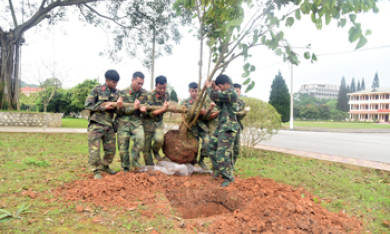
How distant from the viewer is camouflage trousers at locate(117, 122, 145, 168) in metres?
4.89

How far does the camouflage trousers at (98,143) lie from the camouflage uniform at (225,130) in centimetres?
203

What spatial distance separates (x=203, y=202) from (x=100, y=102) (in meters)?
2.57

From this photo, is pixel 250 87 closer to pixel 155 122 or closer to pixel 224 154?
pixel 224 154

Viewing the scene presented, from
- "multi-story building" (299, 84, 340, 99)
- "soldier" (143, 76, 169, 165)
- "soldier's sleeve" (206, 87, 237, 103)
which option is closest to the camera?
"soldier's sleeve" (206, 87, 237, 103)

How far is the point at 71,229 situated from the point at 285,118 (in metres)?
27.7

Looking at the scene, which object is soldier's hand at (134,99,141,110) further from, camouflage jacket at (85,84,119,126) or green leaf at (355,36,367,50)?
green leaf at (355,36,367,50)

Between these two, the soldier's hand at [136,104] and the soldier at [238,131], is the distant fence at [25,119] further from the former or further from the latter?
the soldier at [238,131]

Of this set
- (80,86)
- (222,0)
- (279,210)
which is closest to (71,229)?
(279,210)

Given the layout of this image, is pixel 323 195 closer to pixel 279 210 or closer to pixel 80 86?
pixel 279 210

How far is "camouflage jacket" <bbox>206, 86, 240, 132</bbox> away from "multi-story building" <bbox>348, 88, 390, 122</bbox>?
58178mm

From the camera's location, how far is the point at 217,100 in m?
4.62

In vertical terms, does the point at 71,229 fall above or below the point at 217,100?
below

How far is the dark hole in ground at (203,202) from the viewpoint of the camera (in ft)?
12.2

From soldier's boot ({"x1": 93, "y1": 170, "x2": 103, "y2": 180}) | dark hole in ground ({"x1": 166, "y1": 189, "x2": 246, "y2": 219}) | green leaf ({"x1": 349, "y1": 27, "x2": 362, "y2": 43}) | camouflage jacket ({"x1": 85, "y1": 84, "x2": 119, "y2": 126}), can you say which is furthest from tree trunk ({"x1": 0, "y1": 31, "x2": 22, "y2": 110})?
green leaf ({"x1": 349, "y1": 27, "x2": 362, "y2": 43})
